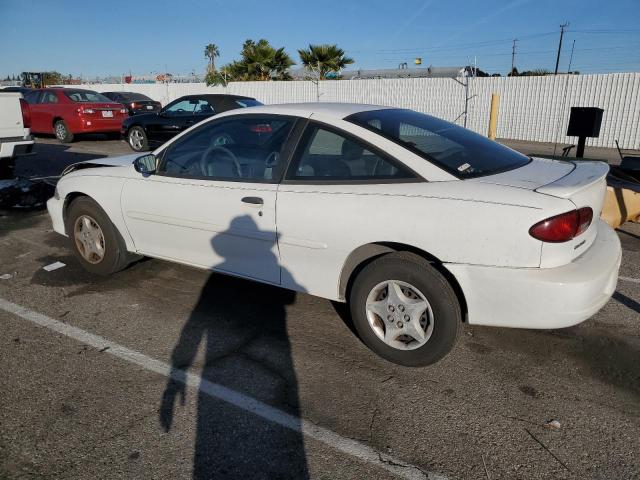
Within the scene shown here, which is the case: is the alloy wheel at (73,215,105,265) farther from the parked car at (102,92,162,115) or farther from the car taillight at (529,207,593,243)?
the parked car at (102,92,162,115)

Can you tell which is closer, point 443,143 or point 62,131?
point 443,143

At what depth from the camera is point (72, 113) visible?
1406cm

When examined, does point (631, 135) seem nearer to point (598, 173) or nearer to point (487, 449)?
point (598, 173)

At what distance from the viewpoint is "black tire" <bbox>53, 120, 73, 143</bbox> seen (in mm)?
14380

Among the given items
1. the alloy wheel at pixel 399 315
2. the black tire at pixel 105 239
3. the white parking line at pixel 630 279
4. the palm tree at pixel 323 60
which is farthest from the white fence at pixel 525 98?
the black tire at pixel 105 239

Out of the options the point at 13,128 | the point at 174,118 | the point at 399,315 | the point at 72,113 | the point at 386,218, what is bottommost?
the point at 399,315

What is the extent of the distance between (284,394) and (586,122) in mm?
7593

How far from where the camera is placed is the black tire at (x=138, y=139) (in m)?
13.2

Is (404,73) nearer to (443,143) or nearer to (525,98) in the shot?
(525,98)

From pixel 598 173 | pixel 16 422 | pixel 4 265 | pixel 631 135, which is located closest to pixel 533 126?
pixel 631 135

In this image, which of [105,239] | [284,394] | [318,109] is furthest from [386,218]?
[105,239]

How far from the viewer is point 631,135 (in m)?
15.8

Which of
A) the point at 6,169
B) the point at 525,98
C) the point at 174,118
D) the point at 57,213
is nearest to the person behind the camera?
the point at 57,213

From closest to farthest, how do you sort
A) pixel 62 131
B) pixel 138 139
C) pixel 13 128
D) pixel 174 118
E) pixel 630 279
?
pixel 630 279, pixel 13 128, pixel 174 118, pixel 138 139, pixel 62 131
